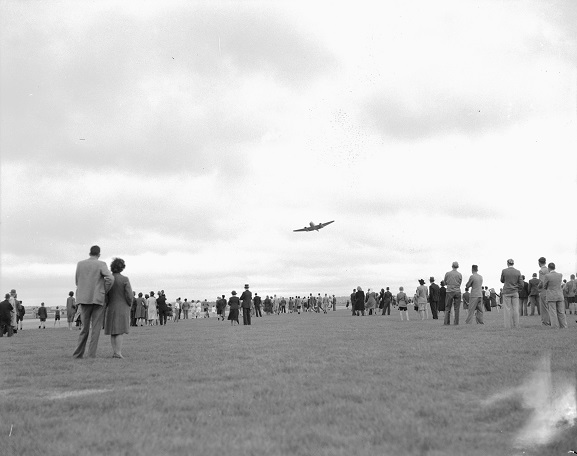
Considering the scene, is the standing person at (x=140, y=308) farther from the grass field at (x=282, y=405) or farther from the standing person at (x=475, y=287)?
the grass field at (x=282, y=405)

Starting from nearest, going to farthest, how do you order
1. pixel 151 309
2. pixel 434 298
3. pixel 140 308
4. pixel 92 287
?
pixel 92 287 < pixel 434 298 < pixel 140 308 < pixel 151 309

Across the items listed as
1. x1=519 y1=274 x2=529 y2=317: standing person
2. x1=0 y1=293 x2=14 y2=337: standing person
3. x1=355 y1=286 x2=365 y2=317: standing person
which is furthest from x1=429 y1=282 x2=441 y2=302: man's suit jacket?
x1=0 y1=293 x2=14 y2=337: standing person

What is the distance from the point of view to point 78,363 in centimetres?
1067

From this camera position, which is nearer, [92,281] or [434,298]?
[92,281]

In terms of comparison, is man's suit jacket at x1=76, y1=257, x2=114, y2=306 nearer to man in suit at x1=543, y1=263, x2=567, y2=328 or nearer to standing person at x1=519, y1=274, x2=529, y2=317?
man in suit at x1=543, y1=263, x2=567, y2=328

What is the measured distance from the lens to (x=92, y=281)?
11.4m

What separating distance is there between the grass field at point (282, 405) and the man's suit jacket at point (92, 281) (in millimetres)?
1187

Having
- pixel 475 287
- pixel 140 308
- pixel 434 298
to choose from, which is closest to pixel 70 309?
pixel 140 308

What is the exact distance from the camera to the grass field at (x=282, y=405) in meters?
4.54

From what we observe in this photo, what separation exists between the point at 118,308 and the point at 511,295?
40.1ft

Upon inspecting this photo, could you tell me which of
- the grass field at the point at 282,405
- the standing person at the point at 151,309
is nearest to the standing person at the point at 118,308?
the grass field at the point at 282,405

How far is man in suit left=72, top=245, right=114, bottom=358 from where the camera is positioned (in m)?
11.4

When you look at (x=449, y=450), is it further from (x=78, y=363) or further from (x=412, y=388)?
(x=78, y=363)

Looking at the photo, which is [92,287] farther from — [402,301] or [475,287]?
[402,301]
